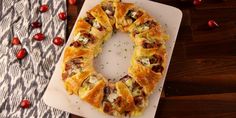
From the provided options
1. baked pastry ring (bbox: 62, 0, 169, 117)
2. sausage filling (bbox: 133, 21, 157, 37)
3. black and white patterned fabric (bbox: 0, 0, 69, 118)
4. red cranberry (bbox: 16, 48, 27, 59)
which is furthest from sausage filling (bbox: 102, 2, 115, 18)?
red cranberry (bbox: 16, 48, 27, 59)

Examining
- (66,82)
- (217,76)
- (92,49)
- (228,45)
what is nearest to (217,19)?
(228,45)

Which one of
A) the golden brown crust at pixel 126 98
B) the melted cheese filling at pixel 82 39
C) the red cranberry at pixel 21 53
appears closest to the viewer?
the golden brown crust at pixel 126 98

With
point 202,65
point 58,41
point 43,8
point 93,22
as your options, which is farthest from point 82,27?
point 202,65

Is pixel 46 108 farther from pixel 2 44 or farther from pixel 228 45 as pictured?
pixel 228 45

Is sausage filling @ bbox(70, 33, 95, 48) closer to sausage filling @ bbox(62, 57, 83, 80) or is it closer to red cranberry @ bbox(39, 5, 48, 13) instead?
sausage filling @ bbox(62, 57, 83, 80)

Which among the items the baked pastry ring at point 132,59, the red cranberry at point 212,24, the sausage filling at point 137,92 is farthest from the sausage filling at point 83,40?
the red cranberry at point 212,24

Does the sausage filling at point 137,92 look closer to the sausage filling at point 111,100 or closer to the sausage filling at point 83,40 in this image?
the sausage filling at point 111,100
